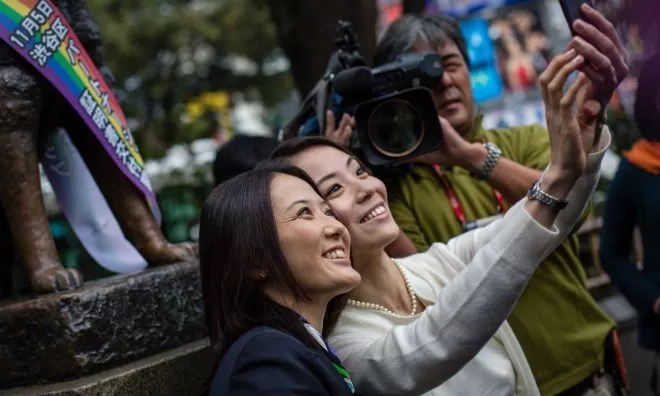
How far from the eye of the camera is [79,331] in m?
2.25

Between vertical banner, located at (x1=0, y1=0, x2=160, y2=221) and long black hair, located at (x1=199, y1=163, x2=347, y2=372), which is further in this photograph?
vertical banner, located at (x1=0, y1=0, x2=160, y2=221)

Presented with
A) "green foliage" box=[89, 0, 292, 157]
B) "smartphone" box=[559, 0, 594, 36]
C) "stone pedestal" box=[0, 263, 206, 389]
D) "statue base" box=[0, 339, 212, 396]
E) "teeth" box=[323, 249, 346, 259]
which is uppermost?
"smartphone" box=[559, 0, 594, 36]

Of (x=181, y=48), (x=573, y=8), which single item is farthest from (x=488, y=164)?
(x=181, y=48)

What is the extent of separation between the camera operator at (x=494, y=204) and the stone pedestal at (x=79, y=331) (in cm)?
74

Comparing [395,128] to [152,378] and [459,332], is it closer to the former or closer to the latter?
[459,332]

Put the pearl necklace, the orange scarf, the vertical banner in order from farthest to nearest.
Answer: the orange scarf → the vertical banner → the pearl necklace

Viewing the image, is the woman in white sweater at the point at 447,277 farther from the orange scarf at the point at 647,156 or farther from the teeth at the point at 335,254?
the orange scarf at the point at 647,156

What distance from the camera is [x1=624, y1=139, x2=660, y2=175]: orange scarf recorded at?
3.31m

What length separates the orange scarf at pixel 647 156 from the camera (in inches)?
130

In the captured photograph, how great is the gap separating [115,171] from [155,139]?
23.7ft

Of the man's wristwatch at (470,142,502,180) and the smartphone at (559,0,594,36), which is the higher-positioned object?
the smartphone at (559,0,594,36)

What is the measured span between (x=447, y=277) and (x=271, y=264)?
0.63 meters

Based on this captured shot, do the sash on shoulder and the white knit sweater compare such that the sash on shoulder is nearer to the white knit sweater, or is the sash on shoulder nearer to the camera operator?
the camera operator

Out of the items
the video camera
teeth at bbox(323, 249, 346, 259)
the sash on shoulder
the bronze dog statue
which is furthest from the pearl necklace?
the sash on shoulder
